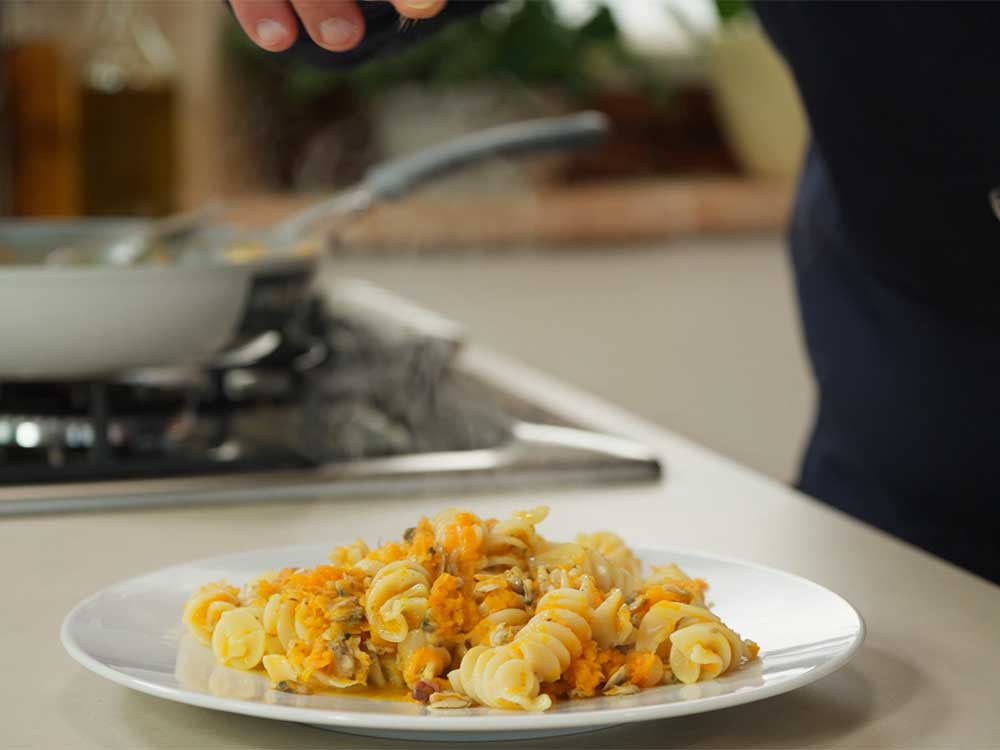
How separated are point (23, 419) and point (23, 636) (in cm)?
34

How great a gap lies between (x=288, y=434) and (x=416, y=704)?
17.6 inches

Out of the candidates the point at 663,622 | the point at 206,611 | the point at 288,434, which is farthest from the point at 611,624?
the point at 288,434

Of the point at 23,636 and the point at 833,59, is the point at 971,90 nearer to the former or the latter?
the point at 833,59

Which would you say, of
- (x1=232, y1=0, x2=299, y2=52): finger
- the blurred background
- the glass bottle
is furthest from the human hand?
the glass bottle

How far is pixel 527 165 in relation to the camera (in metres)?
2.43

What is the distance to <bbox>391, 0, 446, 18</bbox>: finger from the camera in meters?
0.51

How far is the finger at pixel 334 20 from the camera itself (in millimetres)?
581

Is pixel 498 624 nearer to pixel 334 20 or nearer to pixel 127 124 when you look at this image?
pixel 334 20

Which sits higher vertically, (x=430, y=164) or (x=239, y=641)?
(x=430, y=164)

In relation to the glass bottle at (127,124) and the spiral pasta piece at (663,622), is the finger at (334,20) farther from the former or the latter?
the glass bottle at (127,124)

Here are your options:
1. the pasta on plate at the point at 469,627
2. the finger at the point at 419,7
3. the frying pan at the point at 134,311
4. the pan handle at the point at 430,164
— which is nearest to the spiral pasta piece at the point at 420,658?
the pasta on plate at the point at 469,627

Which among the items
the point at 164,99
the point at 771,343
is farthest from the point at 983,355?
the point at 164,99

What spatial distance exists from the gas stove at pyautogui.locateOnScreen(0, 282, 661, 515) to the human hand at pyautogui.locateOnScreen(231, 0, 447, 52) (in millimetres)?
213

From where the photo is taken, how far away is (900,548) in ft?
2.04
